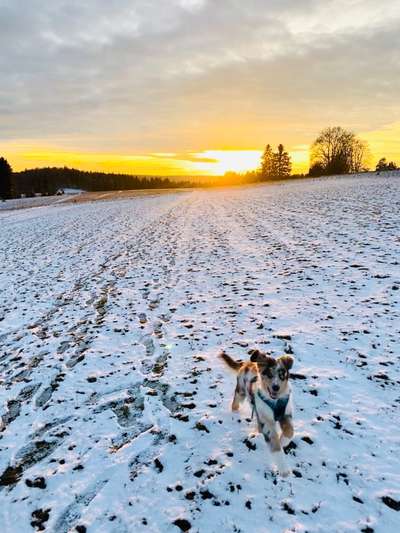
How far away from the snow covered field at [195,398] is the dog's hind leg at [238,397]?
0.18 m

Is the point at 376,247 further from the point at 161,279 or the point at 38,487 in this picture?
the point at 38,487

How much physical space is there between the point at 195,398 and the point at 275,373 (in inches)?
82.2

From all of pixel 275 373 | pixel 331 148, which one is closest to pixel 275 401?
pixel 275 373

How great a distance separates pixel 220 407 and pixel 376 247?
34.0ft

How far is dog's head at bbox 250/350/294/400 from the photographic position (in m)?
3.95

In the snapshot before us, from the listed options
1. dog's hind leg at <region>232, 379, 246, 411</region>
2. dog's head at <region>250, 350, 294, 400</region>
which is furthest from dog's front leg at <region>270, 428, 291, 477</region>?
dog's hind leg at <region>232, 379, 246, 411</region>

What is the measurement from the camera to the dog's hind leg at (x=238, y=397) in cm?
502

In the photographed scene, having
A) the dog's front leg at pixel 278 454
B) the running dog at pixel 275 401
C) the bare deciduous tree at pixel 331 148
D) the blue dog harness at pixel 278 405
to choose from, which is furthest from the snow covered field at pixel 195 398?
the bare deciduous tree at pixel 331 148

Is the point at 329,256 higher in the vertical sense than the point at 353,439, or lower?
higher

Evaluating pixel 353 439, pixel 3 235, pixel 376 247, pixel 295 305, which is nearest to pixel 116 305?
pixel 295 305

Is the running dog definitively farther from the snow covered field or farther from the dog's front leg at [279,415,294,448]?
the snow covered field

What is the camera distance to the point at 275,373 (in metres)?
3.97

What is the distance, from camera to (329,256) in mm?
12750

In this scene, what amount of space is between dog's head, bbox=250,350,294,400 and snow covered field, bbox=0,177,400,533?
100 cm
